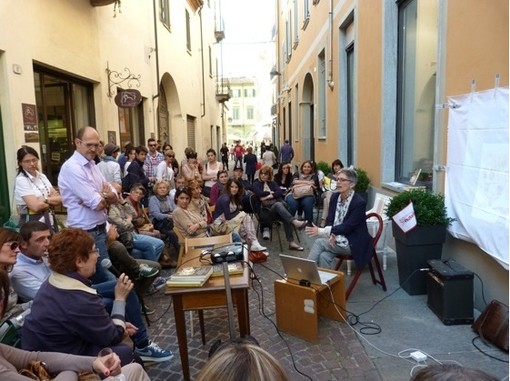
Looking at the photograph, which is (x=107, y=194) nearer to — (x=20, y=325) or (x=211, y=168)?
(x=20, y=325)

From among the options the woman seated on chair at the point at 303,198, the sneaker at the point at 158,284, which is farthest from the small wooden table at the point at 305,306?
the woman seated on chair at the point at 303,198

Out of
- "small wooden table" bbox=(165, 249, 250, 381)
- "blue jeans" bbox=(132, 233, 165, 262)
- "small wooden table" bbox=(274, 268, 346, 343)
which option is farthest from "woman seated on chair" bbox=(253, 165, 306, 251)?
"small wooden table" bbox=(165, 249, 250, 381)

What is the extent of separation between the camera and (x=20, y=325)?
8.31 feet

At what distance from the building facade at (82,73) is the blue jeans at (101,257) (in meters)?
2.56

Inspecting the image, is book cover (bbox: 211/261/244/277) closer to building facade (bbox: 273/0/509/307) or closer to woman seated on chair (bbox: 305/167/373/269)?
woman seated on chair (bbox: 305/167/373/269)

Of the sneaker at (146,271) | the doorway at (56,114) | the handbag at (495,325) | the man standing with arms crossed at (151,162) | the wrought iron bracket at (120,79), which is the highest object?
the wrought iron bracket at (120,79)

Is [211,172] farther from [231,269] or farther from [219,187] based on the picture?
[231,269]

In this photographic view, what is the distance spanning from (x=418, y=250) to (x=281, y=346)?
69.5 inches

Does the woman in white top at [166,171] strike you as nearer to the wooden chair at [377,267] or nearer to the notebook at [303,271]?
the wooden chair at [377,267]

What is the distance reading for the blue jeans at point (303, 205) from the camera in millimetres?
7625

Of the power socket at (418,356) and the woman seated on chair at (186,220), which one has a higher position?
the woman seated on chair at (186,220)

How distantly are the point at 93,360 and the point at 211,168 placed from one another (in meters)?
6.72

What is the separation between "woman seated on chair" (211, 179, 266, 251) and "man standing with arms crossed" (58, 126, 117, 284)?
7.86 feet

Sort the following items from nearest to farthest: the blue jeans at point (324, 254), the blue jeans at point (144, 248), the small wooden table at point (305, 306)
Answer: the small wooden table at point (305, 306), the blue jeans at point (324, 254), the blue jeans at point (144, 248)
